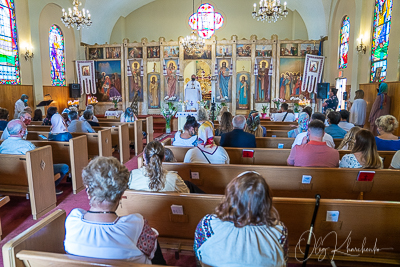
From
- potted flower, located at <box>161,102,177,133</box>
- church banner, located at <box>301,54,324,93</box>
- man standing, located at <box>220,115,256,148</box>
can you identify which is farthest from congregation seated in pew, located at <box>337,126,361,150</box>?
church banner, located at <box>301,54,324,93</box>

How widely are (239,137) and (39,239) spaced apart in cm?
318

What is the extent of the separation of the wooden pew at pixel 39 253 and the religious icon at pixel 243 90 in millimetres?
13399

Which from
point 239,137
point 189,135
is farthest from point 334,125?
point 189,135

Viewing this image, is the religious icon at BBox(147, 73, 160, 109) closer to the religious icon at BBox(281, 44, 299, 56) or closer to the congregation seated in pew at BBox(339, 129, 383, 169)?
the religious icon at BBox(281, 44, 299, 56)

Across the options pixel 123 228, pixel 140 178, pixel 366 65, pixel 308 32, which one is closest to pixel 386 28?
pixel 366 65

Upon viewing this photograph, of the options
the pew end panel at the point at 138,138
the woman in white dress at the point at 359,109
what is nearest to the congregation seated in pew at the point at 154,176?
the pew end panel at the point at 138,138

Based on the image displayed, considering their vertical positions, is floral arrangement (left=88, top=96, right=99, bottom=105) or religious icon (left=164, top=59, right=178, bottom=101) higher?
religious icon (left=164, top=59, right=178, bottom=101)

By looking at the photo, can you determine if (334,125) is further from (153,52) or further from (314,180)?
(153,52)

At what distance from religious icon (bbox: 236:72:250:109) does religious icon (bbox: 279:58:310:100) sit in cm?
161

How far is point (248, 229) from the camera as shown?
145cm

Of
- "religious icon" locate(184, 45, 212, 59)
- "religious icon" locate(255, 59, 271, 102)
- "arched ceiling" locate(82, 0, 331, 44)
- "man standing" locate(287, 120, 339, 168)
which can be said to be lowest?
"man standing" locate(287, 120, 339, 168)

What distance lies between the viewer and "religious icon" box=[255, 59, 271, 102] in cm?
1437

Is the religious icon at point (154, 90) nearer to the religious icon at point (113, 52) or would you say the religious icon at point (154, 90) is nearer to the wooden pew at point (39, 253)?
the religious icon at point (113, 52)

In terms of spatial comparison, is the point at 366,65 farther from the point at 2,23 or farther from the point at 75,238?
the point at 2,23
